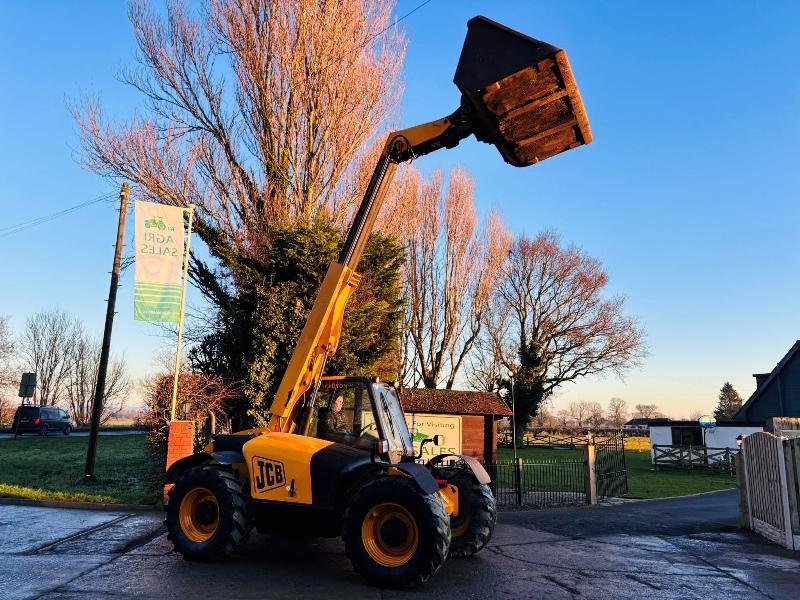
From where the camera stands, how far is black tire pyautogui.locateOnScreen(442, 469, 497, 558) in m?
7.48

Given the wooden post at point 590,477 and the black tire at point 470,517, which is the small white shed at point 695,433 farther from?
the black tire at point 470,517

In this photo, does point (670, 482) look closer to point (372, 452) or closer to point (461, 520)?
point (461, 520)

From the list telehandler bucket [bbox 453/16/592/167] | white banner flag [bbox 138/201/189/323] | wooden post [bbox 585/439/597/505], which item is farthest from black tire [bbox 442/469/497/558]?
wooden post [bbox 585/439/597/505]

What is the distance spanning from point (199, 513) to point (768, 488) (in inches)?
342

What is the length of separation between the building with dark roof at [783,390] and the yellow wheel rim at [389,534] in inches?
1286

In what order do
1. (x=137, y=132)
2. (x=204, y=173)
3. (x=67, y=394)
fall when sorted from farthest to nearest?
(x=67, y=394) < (x=204, y=173) < (x=137, y=132)

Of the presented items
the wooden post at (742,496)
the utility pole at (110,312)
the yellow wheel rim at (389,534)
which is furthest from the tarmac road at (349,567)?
the utility pole at (110,312)

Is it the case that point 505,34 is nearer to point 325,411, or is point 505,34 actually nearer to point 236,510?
point 325,411

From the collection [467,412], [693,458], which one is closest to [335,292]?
[467,412]

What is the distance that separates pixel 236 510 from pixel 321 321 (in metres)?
2.44

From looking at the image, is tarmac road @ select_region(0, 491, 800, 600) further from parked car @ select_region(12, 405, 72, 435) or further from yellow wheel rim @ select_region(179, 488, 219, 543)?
parked car @ select_region(12, 405, 72, 435)

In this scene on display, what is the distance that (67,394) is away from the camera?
6025 centimetres

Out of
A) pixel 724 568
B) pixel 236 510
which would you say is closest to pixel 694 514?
pixel 724 568

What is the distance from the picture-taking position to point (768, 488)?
952cm
